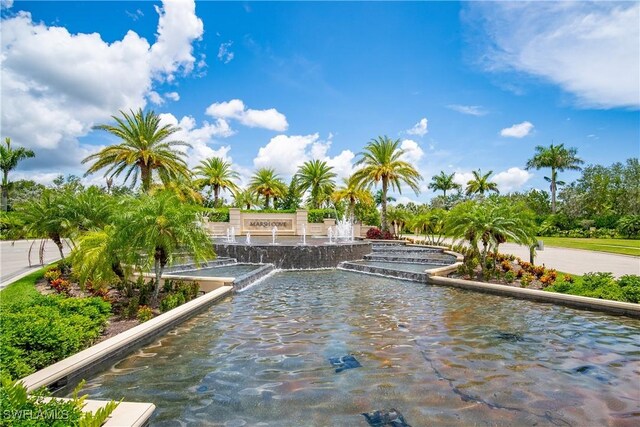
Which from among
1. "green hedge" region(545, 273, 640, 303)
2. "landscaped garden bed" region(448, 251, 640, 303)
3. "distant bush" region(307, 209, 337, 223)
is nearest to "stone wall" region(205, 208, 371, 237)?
"distant bush" region(307, 209, 337, 223)

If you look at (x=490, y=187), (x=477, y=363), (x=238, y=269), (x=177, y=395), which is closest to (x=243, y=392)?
(x=177, y=395)

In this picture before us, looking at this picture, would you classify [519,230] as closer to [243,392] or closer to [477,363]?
[477,363]

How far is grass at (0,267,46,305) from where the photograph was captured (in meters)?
10.0

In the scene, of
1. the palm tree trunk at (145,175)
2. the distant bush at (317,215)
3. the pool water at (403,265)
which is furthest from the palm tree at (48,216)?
the distant bush at (317,215)

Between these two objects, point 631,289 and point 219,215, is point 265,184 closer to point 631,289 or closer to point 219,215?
point 219,215

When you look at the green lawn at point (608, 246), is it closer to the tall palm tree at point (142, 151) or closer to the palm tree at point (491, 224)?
the palm tree at point (491, 224)

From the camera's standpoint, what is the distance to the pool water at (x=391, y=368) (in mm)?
4426

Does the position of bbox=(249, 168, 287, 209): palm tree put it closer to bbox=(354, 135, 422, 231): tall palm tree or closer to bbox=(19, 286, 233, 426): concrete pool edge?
bbox=(354, 135, 422, 231): tall palm tree

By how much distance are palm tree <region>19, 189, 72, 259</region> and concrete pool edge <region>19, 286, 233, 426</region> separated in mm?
7828

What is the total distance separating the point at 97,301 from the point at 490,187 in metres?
68.8

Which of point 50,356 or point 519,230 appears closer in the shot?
point 50,356

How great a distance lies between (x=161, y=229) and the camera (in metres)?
8.85

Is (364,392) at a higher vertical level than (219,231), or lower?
lower

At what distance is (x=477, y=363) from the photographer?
5.95 m
